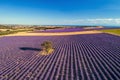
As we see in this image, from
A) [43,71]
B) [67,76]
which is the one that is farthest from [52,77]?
[43,71]

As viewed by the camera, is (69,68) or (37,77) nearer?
(37,77)

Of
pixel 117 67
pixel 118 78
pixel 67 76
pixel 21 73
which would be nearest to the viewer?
pixel 118 78

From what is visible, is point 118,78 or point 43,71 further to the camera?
point 43,71

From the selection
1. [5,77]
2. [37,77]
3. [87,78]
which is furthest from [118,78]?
[5,77]

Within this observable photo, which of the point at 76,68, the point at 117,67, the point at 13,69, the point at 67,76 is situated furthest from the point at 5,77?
the point at 117,67

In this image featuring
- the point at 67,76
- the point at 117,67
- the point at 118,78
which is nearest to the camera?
the point at 118,78

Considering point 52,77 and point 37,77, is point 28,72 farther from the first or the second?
point 52,77

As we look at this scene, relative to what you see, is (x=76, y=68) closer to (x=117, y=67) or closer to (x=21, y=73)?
(x=117, y=67)

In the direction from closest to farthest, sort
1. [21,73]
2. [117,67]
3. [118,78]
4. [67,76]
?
[118,78]
[67,76]
[21,73]
[117,67]
